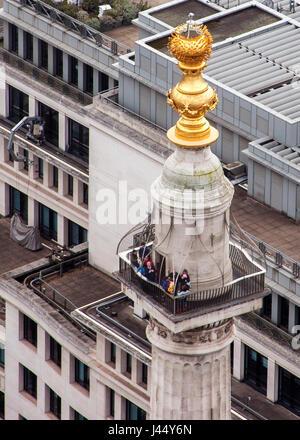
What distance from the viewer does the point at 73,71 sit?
456ft

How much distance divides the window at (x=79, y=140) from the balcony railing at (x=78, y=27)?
6466 mm

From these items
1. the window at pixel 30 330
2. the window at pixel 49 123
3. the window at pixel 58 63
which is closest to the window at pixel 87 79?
the window at pixel 49 123

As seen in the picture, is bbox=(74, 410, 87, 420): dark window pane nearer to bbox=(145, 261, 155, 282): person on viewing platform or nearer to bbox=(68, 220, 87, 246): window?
bbox=(68, 220, 87, 246): window

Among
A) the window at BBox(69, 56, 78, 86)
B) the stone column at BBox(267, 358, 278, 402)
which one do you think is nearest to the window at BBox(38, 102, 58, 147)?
the window at BBox(69, 56, 78, 86)

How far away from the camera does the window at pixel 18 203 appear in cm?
14375

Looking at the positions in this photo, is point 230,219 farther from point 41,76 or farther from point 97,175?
point 41,76

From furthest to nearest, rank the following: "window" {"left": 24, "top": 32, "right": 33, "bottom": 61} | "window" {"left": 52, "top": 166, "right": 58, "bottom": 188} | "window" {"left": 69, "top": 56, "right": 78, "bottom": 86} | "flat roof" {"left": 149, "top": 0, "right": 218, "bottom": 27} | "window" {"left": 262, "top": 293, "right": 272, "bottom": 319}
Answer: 1. "window" {"left": 24, "top": 32, "right": 33, "bottom": 61}
2. "window" {"left": 52, "top": 166, "right": 58, "bottom": 188}
3. "window" {"left": 69, "top": 56, "right": 78, "bottom": 86}
4. "flat roof" {"left": 149, "top": 0, "right": 218, "bottom": 27}
5. "window" {"left": 262, "top": 293, "right": 272, "bottom": 319}

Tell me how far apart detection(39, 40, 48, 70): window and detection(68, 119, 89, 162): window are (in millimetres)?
7320

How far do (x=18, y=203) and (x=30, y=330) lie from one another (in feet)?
57.2

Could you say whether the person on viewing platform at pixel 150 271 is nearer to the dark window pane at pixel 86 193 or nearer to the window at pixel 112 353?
the window at pixel 112 353

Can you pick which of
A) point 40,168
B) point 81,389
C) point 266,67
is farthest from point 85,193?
point 266,67

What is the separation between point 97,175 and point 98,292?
27.9 ft

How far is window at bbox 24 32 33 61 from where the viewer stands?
143 m

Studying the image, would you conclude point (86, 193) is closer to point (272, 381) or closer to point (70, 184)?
point (70, 184)
